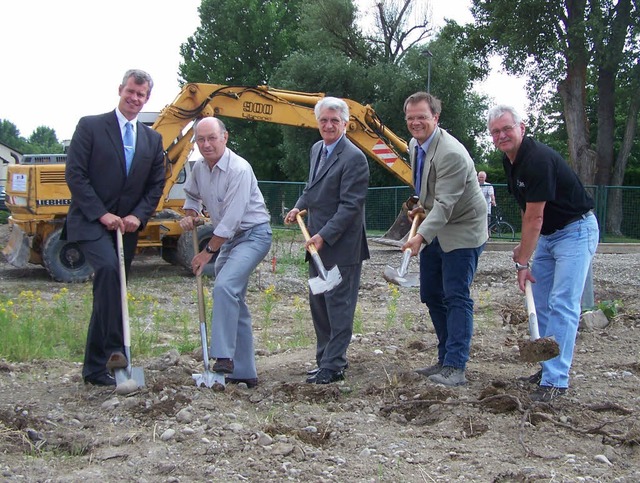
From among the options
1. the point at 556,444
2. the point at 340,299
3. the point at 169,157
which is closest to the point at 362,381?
the point at 340,299

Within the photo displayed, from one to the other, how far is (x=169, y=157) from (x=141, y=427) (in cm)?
911

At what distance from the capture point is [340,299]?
5.45m

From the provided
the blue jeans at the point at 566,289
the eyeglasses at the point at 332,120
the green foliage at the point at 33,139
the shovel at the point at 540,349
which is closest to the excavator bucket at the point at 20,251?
the eyeglasses at the point at 332,120

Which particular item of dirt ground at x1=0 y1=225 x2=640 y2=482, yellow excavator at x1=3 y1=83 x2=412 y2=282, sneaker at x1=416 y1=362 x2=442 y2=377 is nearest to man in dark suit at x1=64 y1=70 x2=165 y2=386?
dirt ground at x1=0 y1=225 x2=640 y2=482

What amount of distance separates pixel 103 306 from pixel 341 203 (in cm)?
168

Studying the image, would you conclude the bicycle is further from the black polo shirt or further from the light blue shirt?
the light blue shirt

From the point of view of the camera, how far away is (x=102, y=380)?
523cm

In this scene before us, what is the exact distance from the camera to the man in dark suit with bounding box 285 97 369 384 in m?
5.34

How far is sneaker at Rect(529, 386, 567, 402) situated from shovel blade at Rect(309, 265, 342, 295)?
1.41 m

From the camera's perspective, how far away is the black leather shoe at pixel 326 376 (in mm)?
5387

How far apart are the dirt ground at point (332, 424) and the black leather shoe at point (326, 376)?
0.37 feet

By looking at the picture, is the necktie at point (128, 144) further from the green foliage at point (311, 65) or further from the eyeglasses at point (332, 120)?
the green foliage at point (311, 65)

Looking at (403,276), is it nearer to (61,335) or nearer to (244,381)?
(244,381)

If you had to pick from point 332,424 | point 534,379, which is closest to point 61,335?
point 332,424
